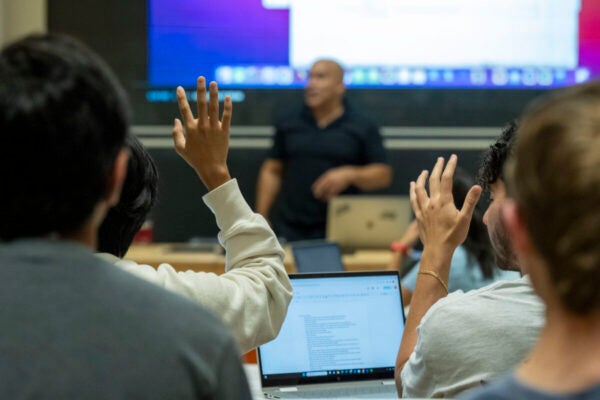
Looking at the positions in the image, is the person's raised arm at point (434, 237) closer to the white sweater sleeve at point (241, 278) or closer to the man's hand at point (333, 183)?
the white sweater sleeve at point (241, 278)

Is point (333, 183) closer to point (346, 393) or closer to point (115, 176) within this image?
point (346, 393)

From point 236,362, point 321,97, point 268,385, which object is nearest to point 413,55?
point 321,97

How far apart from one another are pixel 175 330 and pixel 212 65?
5.17 metres

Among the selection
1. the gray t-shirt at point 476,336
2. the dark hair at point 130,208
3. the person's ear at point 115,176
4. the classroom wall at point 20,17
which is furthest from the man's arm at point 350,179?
the person's ear at point 115,176

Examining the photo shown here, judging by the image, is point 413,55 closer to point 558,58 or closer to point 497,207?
point 558,58

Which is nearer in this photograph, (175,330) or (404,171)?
(175,330)

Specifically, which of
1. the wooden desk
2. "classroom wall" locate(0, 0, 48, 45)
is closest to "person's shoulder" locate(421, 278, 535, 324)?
the wooden desk

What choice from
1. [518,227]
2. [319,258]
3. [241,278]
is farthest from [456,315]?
[319,258]

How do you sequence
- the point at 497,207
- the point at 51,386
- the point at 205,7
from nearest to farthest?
the point at 51,386
the point at 497,207
the point at 205,7

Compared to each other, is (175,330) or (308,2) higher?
(308,2)

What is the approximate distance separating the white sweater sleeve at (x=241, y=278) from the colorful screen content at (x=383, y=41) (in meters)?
4.28

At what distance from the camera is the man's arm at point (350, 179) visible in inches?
217

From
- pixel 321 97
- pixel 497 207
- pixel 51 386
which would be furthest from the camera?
pixel 321 97

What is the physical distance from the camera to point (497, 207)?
194 cm
